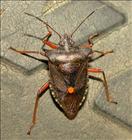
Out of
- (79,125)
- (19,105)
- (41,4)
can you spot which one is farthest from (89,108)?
(41,4)

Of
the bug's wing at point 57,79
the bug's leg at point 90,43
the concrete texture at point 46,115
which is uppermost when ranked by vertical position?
the bug's leg at point 90,43

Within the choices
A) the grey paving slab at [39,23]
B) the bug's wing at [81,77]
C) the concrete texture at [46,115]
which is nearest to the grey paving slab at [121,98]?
the concrete texture at [46,115]

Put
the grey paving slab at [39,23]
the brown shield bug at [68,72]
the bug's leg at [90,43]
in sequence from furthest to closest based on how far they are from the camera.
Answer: the grey paving slab at [39,23], the bug's leg at [90,43], the brown shield bug at [68,72]

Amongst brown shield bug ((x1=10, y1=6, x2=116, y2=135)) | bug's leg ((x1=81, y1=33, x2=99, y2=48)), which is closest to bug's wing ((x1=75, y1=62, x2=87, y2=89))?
brown shield bug ((x1=10, y1=6, x2=116, y2=135))

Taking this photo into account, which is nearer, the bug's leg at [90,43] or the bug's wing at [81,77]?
the bug's wing at [81,77]

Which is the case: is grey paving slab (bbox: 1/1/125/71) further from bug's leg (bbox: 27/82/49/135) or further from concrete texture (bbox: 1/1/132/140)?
bug's leg (bbox: 27/82/49/135)

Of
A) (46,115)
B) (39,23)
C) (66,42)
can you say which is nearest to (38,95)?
(46,115)

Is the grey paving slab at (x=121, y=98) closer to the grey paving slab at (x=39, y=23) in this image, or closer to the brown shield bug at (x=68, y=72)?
the brown shield bug at (x=68, y=72)
